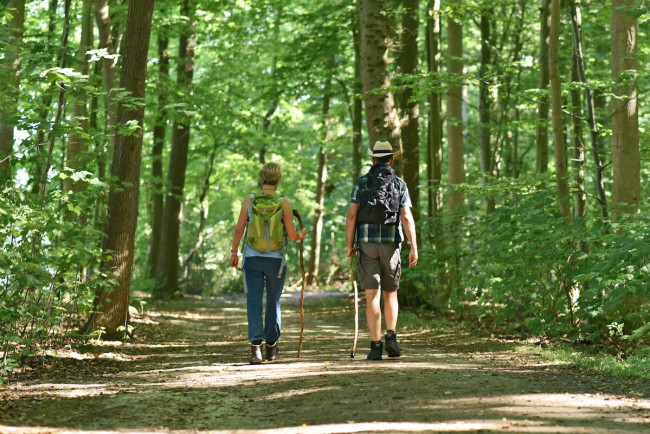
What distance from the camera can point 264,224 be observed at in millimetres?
8383

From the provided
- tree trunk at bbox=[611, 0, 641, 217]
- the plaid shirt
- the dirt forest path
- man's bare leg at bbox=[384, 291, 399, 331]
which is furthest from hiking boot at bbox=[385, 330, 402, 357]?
tree trunk at bbox=[611, 0, 641, 217]

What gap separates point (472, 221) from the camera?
42.0ft

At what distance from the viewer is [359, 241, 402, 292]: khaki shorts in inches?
317

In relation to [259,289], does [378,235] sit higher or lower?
higher

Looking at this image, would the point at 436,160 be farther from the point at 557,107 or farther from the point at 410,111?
the point at 557,107

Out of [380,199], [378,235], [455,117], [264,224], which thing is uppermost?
[455,117]

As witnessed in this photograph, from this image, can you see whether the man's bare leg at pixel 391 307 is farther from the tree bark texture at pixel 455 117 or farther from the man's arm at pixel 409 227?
the tree bark texture at pixel 455 117

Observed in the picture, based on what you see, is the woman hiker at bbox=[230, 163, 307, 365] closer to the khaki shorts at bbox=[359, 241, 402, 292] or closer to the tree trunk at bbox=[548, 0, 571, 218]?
the khaki shorts at bbox=[359, 241, 402, 292]

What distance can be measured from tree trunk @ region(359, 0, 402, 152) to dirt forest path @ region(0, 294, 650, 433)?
4.81m

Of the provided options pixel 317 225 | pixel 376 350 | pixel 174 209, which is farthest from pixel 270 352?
pixel 317 225

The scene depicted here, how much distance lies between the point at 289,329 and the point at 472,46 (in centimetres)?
2540

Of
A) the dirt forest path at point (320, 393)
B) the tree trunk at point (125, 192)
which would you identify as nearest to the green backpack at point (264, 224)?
the dirt forest path at point (320, 393)

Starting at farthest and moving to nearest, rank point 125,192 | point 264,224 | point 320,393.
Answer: point 125,192 < point 264,224 < point 320,393

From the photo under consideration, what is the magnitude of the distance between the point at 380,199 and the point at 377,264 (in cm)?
73
